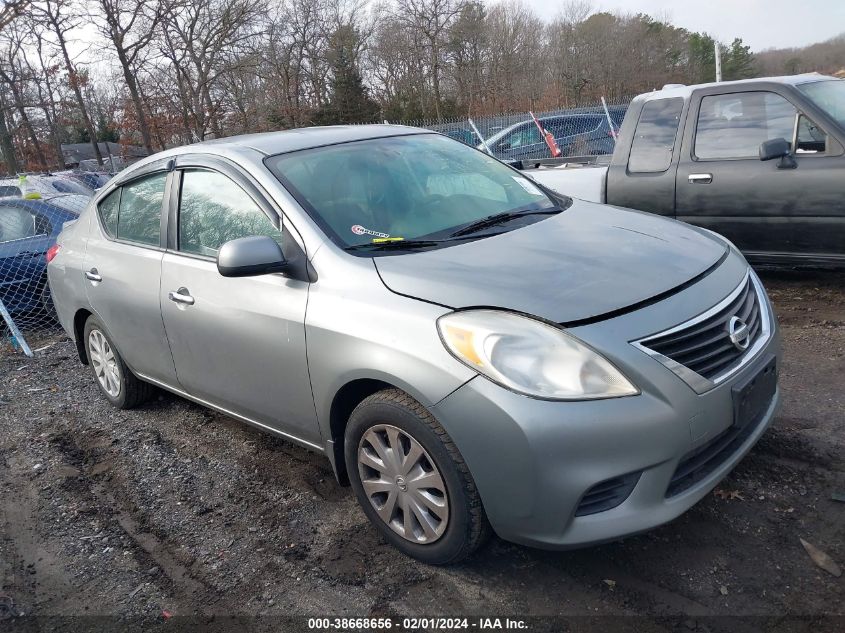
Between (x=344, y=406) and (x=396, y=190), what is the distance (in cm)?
113

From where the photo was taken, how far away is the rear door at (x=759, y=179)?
518 cm

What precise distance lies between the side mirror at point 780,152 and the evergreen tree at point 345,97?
3136cm

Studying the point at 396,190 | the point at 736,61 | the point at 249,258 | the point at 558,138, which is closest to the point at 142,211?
the point at 249,258

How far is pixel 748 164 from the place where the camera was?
18.1 ft

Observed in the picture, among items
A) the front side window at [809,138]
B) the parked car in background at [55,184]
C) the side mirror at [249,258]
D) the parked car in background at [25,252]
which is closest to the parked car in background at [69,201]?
the parked car in background at [25,252]

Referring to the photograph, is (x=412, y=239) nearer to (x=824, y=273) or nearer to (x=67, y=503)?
(x=67, y=503)

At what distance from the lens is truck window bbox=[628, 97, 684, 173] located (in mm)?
5938

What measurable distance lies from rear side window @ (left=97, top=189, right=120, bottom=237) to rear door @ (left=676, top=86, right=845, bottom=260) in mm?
4348

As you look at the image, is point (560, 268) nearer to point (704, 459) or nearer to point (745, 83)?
point (704, 459)

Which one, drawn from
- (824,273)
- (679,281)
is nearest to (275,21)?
(824,273)

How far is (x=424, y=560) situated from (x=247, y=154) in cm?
211

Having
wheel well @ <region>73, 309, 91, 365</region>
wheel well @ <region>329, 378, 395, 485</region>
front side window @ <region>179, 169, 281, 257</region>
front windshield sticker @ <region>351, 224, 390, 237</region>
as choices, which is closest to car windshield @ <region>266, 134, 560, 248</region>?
front windshield sticker @ <region>351, 224, 390, 237</region>

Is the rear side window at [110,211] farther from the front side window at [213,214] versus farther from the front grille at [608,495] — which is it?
the front grille at [608,495]

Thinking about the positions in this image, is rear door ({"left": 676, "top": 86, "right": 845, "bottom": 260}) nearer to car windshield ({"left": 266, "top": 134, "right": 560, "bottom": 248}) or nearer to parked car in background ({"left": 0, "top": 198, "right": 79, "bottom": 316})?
car windshield ({"left": 266, "top": 134, "right": 560, "bottom": 248})
